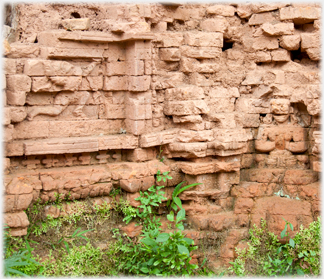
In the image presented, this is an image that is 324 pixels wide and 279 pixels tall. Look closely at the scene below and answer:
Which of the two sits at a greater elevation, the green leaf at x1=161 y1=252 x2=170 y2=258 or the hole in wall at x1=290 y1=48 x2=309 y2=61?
the hole in wall at x1=290 y1=48 x2=309 y2=61

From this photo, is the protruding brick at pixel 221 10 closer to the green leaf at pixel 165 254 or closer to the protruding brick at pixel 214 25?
the protruding brick at pixel 214 25

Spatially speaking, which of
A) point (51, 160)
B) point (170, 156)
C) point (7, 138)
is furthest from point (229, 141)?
point (7, 138)

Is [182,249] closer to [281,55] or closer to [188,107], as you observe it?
[188,107]

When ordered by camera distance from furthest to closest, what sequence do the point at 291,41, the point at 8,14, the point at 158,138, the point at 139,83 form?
the point at 291,41 → the point at 158,138 → the point at 139,83 → the point at 8,14

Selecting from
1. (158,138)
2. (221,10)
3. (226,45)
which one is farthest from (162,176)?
(221,10)

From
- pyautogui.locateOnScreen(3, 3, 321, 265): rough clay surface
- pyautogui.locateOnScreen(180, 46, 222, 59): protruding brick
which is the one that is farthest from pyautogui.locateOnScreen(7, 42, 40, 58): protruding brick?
pyautogui.locateOnScreen(180, 46, 222, 59): protruding brick

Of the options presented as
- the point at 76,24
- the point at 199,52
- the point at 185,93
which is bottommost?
the point at 185,93

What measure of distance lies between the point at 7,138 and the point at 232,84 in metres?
3.98

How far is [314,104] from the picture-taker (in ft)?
23.2

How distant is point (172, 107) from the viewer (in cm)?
720

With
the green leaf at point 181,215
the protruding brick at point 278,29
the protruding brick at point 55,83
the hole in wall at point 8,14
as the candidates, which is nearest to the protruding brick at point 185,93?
the protruding brick at point 55,83

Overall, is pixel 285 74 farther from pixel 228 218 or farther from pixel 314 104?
pixel 228 218

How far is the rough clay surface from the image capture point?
6434 millimetres

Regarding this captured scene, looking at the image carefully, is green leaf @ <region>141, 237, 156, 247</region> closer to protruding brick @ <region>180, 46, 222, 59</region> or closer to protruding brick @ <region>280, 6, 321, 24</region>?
protruding brick @ <region>180, 46, 222, 59</region>
